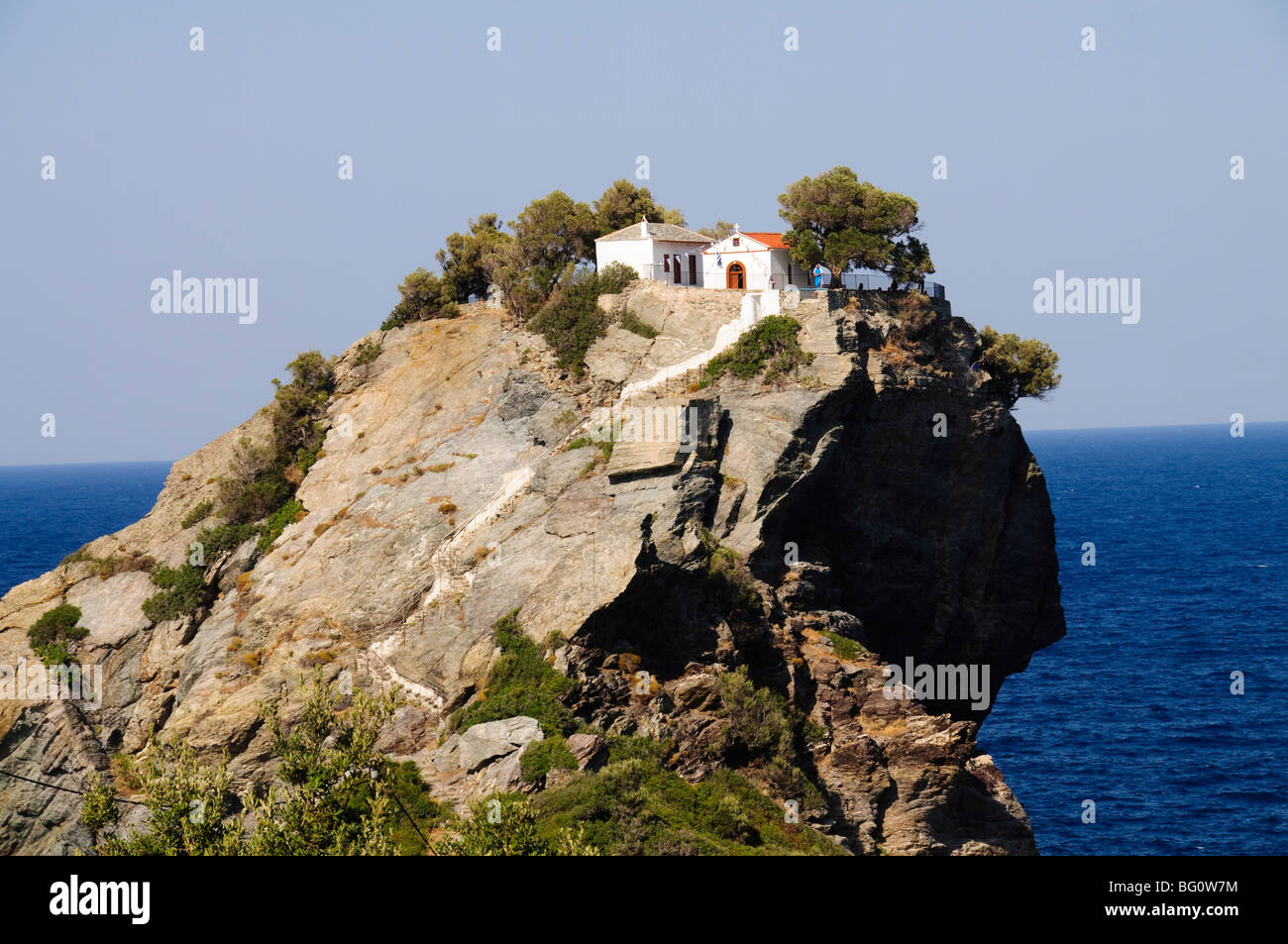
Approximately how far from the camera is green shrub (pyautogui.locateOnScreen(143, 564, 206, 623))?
54031 millimetres

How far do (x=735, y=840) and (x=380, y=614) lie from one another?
1828 centimetres

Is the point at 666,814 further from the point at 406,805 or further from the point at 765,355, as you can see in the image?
the point at 765,355

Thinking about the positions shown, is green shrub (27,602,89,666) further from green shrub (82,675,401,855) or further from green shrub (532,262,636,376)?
green shrub (532,262,636,376)

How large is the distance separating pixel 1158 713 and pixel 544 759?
54376mm

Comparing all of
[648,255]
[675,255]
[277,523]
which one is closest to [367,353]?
[277,523]

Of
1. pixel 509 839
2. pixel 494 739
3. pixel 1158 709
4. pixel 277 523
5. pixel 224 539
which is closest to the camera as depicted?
pixel 509 839

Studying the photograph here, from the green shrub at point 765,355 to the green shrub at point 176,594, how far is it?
23.7 metres

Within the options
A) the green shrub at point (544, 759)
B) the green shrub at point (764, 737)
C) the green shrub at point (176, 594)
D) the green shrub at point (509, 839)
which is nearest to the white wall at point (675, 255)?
the green shrub at point (764, 737)

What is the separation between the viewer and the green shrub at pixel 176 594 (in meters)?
54.0

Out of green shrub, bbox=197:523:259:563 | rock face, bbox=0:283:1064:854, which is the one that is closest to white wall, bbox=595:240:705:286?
rock face, bbox=0:283:1064:854

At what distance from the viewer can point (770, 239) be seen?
60.9 metres

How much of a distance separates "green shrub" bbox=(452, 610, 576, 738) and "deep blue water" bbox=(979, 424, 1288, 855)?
31410 mm
